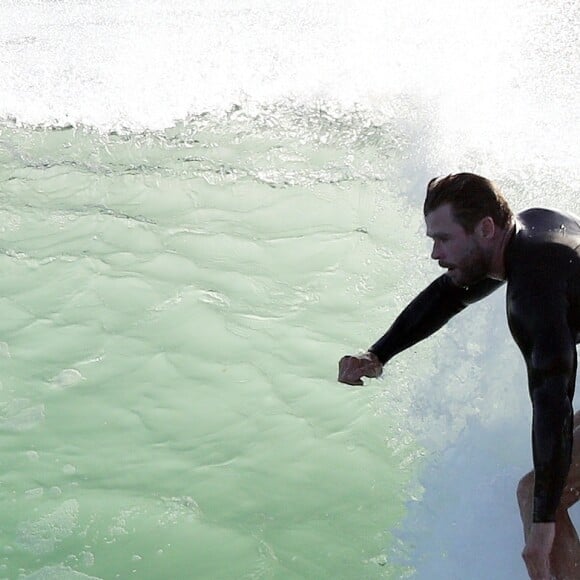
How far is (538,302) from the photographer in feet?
8.75

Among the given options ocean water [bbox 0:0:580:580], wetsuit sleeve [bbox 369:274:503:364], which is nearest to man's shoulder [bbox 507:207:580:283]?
wetsuit sleeve [bbox 369:274:503:364]

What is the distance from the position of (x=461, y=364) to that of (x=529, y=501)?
1.43 metres

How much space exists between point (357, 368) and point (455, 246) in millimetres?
685

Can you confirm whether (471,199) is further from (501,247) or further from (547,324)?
(547,324)

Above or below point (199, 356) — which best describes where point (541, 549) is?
above

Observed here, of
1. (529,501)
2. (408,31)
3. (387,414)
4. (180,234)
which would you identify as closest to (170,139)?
(180,234)

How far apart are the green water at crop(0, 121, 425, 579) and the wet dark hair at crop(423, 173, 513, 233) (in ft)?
4.83

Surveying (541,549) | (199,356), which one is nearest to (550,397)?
(541,549)

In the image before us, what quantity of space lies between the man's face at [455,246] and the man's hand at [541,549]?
0.73 m

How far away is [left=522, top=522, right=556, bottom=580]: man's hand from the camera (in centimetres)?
259

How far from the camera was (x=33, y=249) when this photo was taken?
20.5 ft

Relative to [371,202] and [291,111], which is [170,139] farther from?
[371,202]

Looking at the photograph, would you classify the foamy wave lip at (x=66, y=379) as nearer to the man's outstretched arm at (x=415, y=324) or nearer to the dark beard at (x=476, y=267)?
the man's outstretched arm at (x=415, y=324)

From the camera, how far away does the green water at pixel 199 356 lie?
3.91 meters
